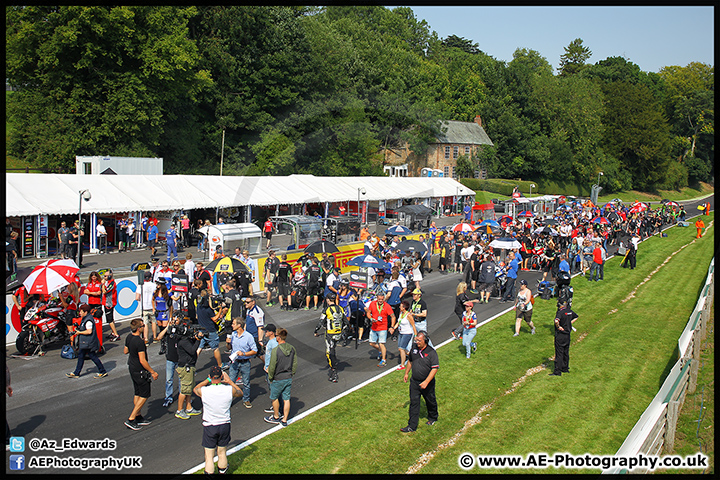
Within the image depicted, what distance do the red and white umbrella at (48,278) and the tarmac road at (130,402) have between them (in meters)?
1.69

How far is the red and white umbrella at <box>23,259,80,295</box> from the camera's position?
13.6 m

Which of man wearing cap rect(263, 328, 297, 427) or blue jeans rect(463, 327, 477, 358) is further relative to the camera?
blue jeans rect(463, 327, 477, 358)

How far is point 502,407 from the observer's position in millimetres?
11078

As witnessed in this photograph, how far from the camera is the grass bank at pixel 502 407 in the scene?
909 centimetres

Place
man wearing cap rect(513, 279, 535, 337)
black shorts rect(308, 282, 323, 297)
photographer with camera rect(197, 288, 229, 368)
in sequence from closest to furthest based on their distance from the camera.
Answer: photographer with camera rect(197, 288, 229, 368), man wearing cap rect(513, 279, 535, 337), black shorts rect(308, 282, 323, 297)

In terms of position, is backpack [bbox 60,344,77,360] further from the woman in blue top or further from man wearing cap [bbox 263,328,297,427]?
man wearing cap [bbox 263,328,297,427]

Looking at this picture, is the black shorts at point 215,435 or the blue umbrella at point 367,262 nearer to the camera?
the black shorts at point 215,435

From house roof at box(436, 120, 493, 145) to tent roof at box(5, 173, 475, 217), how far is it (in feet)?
95.5

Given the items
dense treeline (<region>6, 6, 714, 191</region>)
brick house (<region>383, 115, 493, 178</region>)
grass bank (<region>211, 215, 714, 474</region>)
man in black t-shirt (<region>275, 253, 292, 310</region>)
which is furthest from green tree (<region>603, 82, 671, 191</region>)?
man in black t-shirt (<region>275, 253, 292, 310</region>)

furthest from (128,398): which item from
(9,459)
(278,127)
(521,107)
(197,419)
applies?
(521,107)

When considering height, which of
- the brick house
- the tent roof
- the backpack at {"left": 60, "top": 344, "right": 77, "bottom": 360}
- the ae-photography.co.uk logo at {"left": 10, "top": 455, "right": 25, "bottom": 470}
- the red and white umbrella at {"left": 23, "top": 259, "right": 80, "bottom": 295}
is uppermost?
the brick house

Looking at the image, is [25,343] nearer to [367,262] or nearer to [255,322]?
[255,322]

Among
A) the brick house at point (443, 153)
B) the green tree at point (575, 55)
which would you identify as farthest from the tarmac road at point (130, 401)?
the green tree at point (575, 55)

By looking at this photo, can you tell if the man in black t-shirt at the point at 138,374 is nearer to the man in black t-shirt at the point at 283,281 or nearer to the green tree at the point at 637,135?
the man in black t-shirt at the point at 283,281
